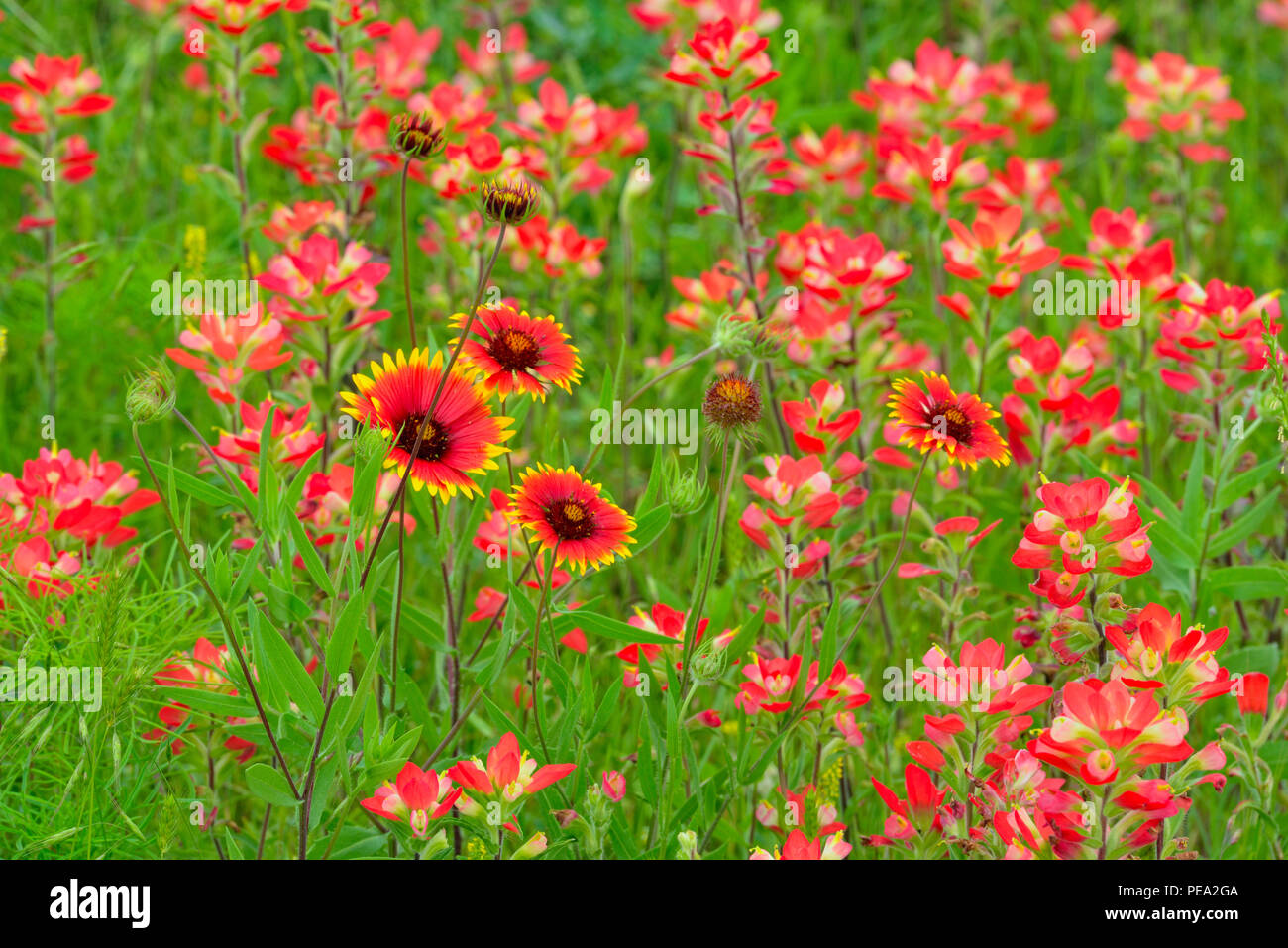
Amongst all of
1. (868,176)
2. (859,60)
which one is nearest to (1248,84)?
(859,60)

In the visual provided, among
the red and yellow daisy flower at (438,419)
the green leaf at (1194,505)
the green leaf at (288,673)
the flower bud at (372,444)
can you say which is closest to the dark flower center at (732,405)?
the red and yellow daisy flower at (438,419)

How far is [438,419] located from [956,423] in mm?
577

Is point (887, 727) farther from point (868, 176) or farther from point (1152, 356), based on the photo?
point (868, 176)

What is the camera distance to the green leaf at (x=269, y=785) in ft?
4.34

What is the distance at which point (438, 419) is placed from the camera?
1414mm

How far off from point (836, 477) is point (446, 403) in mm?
608

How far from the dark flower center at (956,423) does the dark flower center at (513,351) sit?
45 cm

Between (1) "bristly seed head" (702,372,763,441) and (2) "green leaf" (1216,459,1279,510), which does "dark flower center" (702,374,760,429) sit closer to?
(1) "bristly seed head" (702,372,763,441)

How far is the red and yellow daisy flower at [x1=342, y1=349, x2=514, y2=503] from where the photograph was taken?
1.38 metres

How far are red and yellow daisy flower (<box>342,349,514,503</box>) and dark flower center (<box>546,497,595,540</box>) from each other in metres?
0.08

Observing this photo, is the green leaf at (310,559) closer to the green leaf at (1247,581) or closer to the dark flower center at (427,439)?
the dark flower center at (427,439)
